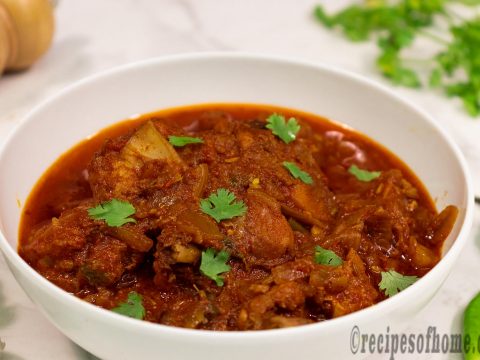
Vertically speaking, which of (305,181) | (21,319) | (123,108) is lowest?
(21,319)

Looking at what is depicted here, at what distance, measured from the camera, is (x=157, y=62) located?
4633mm

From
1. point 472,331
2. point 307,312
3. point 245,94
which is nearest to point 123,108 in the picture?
point 245,94

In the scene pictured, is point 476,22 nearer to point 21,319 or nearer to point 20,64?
point 20,64

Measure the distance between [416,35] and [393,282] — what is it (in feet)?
13.6

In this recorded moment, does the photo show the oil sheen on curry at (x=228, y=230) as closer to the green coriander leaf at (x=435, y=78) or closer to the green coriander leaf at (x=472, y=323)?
the green coriander leaf at (x=472, y=323)

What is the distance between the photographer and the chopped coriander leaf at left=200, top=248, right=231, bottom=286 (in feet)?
9.86

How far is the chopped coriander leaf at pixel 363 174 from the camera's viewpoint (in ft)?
13.0

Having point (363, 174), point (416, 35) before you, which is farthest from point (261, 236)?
point (416, 35)

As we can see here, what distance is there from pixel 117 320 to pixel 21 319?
123 centimetres

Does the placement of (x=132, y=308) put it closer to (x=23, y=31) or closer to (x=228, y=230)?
(x=228, y=230)

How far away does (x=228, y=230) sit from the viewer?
123 inches

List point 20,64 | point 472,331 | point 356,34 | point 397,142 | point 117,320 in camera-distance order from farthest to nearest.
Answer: point 356,34, point 20,64, point 397,142, point 472,331, point 117,320

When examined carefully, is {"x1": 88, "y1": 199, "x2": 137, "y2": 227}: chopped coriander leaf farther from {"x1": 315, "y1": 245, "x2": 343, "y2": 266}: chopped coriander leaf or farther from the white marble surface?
the white marble surface

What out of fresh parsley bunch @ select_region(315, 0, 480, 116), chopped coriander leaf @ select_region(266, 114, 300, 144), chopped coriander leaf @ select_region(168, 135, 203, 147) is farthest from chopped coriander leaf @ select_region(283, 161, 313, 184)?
fresh parsley bunch @ select_region(315, 0, 480, 116)
